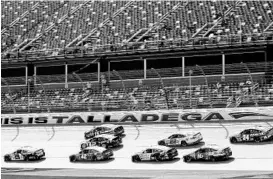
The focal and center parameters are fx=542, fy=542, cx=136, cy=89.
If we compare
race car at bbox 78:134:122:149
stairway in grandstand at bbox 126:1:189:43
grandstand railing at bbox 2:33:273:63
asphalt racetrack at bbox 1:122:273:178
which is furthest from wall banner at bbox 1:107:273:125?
stairway in grandstand at bbox 126:1:189:43

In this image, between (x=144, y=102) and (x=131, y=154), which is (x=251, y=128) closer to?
(x=131, y=154)

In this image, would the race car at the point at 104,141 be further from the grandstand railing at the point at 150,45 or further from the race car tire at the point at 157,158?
the grandstand railing at the point at 150,45

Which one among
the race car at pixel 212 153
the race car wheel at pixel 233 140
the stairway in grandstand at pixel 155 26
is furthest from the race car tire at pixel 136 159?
the stairway in grandstand at pixel 155 26

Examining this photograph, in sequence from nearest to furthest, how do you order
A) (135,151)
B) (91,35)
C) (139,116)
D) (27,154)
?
(135,151)
(27,154)
(139,116)
(91,35)

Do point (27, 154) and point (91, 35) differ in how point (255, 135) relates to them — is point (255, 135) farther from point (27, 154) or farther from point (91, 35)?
point (91, 35)

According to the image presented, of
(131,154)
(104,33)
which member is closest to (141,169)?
(131,154)

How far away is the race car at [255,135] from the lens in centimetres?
2727

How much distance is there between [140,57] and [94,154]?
17.0 metres

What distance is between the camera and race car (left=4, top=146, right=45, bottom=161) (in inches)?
1156

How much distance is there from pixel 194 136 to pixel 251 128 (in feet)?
9.88

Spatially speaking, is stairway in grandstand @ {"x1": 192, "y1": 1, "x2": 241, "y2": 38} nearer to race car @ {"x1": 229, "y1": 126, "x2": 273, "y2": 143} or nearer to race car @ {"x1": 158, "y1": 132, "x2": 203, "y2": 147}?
race car @ {"x1": 158, "y1": 132, "x2": 203, "y2": 147}

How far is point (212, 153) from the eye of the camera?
2467cm

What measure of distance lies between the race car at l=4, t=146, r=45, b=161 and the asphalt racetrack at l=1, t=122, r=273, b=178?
0.28m

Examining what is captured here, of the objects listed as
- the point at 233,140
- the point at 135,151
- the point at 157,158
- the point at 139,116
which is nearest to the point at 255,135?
the point at 233,140
